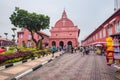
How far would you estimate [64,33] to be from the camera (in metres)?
48.9

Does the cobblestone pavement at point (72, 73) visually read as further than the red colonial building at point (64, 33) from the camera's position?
No

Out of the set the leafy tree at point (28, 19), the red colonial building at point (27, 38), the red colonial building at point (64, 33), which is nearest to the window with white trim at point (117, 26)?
the leafy tree at point (28, 19)

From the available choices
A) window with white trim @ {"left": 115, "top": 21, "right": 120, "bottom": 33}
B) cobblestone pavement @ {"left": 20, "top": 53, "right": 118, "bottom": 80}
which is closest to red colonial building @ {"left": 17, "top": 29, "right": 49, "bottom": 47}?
window with white trim @ {"left": 115, "top": 21, "right": 120, "bottom": 33}

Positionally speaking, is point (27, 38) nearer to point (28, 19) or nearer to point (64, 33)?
point (64, 33)

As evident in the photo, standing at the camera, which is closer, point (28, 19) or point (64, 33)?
point (28, 19)

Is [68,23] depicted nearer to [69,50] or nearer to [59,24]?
[59,24]

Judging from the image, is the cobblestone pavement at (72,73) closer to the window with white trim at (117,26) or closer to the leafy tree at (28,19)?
the window with white trim at (117,26)

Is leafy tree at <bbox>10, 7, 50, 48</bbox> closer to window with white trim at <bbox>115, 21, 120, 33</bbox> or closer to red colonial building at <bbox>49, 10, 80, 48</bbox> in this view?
red colonial building at <bbox>49, 10, 80, 48</bbox>

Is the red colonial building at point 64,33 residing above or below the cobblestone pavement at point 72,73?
above

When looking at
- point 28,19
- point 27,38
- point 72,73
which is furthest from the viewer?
point 27,38

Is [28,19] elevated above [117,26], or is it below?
above

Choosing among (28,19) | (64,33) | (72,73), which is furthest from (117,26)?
(64,33)

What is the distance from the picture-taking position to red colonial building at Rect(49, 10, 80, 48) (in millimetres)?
46781

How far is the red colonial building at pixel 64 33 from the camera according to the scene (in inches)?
1842
